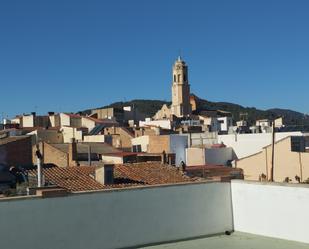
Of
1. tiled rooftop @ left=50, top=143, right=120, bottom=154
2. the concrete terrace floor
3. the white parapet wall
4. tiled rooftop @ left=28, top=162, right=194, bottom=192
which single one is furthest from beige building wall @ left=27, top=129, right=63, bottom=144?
the concrete terrace floor

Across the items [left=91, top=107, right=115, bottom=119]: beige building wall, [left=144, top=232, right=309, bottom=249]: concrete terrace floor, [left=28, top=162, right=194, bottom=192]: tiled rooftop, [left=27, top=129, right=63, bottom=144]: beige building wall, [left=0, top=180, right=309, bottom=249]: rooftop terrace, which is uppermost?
[left=91, top=107, right=115, bottom=119]: beige building wall

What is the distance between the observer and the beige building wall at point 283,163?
33.6 m

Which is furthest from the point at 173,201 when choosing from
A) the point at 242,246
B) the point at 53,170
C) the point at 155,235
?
the point at 53,170

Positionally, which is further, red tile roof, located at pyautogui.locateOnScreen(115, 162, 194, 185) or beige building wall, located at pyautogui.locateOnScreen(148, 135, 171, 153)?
beige building wall, located at pyautogui.locateOnScreen(148, 135, 171, 153)

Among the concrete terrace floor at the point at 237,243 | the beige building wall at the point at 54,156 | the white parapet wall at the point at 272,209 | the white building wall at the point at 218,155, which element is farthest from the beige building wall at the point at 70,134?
the concrete terrace floor at the point at 237,243

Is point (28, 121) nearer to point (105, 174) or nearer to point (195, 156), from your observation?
point (195, 156)

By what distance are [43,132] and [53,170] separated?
38688 millimetres

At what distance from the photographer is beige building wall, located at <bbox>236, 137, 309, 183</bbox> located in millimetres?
33625

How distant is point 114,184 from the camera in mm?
20578

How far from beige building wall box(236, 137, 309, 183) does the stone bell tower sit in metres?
68.4

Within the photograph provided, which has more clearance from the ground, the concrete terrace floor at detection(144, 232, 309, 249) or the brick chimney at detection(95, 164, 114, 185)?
the brick chimney at detection(95, 164, 114, 185)

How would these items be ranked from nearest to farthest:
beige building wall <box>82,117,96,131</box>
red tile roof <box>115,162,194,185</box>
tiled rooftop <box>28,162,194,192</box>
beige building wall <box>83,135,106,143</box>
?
tiled rooftop <box>28,162,194,192</box>, red tile roof <box>115,162,194,185</box>, beige building wall <box>83,135,106,143</box>, beige building wall <box>82,117,96,131</box>

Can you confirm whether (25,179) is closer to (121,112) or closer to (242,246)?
(242,246)

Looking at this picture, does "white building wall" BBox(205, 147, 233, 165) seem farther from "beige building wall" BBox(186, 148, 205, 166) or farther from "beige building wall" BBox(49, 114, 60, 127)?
"beige building wall" BBox(49, 114, 60, 127)
